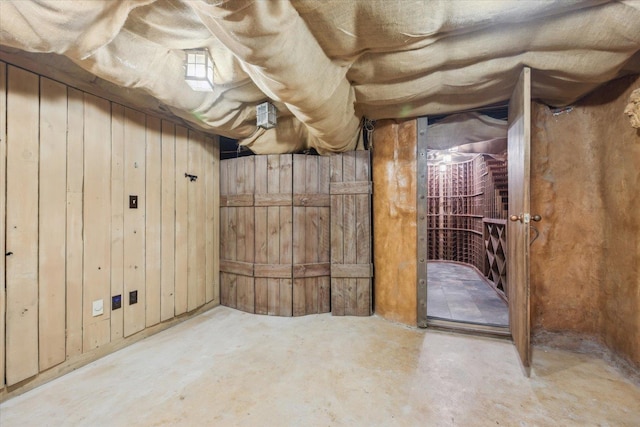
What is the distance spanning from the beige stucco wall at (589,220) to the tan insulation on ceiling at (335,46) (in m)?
0.23

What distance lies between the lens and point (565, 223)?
206cm

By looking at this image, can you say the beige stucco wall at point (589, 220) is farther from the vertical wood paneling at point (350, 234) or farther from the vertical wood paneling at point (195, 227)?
the vertical wood paneling at point (195, 227)

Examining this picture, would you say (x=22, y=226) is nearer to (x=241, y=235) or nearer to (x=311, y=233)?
(x=241, y=235)

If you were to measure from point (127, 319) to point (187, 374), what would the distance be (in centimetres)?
77

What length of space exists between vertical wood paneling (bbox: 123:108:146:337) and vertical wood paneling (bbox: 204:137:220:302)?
672 millimetres

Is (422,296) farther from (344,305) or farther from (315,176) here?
(315,176)

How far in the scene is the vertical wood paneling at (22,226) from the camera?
4.97ft

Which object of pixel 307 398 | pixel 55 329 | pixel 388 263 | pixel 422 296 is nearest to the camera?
pixel 307 398

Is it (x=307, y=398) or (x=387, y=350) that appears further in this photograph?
(x=387, y=350)

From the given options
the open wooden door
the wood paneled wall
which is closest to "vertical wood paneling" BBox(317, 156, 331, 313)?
the wood paneled wall

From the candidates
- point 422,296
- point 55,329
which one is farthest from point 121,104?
point 422,296

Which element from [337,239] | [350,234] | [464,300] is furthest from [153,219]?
[464,300]

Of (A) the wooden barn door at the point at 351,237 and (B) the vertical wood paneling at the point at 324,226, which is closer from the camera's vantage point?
(A) the wooden barn door at the point at 351,237

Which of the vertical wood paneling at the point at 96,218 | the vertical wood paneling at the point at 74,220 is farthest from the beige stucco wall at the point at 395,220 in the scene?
the vertical wood paneling at the point at 74,220
